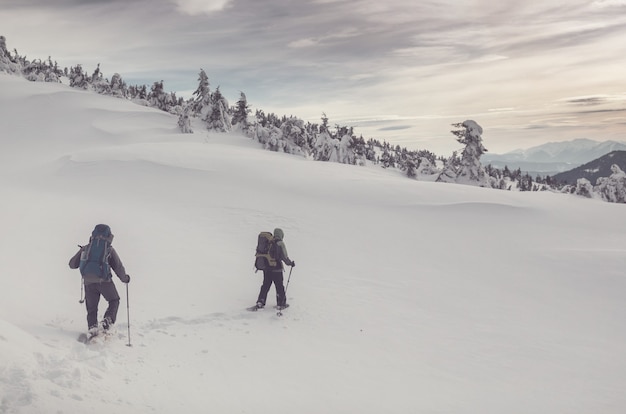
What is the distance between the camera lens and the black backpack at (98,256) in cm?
727

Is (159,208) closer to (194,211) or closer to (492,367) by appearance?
(194,211)

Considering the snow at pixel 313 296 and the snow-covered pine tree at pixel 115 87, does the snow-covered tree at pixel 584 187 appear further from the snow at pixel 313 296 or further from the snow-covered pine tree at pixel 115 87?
the snow-covered pine tree at pixel 115 87

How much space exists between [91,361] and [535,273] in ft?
44.1

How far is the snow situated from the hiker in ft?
1.51

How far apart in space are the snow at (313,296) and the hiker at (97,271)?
0.46 metres

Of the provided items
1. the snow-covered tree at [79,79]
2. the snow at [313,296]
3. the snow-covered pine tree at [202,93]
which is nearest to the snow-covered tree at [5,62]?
the snow-covered tree at [79,79]

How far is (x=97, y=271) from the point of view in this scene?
7277 millimetres

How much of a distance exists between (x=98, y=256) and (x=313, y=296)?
585 cm

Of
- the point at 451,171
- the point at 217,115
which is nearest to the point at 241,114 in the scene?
the point at 217,115

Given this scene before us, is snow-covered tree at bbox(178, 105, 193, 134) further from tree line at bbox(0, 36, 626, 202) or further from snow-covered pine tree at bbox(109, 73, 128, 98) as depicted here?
snow-covered pine tree at bbox(109, 73, 128, 98)

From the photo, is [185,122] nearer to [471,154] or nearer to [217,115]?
[217,115]

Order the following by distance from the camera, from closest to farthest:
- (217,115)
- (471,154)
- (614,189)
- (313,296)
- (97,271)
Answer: (97,271) < (313,296) < (471,154) < (614,189) < (217,115)

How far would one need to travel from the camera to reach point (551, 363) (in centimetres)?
890

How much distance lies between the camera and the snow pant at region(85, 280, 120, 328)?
7.25 meters
